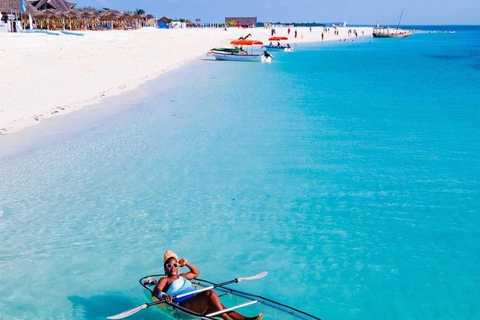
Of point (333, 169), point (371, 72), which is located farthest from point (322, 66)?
point (333, 169)

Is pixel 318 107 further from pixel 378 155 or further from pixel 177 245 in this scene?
pixel 177 245

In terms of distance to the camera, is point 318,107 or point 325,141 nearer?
point 325,141

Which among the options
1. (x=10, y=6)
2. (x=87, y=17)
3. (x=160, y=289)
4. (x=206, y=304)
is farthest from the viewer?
(x=87, y=17)

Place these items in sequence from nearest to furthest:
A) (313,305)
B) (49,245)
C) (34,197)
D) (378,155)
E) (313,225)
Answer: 1. (313,305)
2. (49,245)
3. (313,225)
4. (34,197)
5. (378,155)

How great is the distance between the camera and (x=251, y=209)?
1017 centimetres

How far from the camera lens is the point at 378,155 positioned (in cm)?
1414

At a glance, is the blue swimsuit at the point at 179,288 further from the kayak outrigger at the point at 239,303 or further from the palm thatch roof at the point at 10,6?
the palm thatch roof at the point at 10,6

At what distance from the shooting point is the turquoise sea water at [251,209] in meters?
7.17

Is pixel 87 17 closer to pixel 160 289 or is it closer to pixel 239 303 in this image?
pixel 239 303

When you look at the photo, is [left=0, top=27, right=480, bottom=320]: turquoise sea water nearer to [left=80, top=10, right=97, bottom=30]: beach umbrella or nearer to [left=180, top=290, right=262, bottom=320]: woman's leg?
[left=180, top=290, right=262, bottom=320]: woman's leg

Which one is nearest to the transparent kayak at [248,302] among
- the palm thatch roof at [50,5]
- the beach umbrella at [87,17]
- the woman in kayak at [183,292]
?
the woman in kayak at [183,292]

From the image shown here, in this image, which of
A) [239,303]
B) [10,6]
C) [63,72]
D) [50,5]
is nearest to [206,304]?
[239,303]

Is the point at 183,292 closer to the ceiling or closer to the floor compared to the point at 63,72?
closer to the floor

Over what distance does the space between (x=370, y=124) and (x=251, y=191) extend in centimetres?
899
